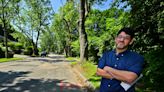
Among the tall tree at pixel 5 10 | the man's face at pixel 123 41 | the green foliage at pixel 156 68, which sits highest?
the tall tree at pixel 5 10

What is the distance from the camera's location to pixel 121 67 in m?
4.54

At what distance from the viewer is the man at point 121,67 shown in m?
4.45

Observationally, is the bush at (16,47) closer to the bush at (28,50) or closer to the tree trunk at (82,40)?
the bush at (28,50)

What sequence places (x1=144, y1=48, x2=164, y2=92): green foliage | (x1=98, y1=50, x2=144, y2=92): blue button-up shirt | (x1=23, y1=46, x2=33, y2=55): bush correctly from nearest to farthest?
(x1=98, y1=50, x2=144, y2=92): blue button-up shirt → (x1=144, y1=48, x2=164, y2=92): green foliage → (x1=23, y1=46, x2=33, y2=55): bush

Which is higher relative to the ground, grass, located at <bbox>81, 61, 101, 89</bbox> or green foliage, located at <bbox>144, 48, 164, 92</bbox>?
green foliage, located at <bbox>144, 48, 164, 92</bbox>

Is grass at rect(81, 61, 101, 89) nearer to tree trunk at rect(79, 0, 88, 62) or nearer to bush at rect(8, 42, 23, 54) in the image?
tree trunk at rect(79, 0, 88, 62)

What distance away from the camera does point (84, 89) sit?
13930mm

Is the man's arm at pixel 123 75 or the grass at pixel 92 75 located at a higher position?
the man's arm at pixel 123 75

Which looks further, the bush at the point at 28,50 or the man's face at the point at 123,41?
the bush at the point at 28,50

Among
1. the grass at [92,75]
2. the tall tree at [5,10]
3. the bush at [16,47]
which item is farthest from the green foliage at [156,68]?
the bush at [16,47]

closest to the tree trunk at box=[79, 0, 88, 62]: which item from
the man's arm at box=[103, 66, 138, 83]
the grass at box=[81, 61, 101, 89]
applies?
the grass at box=[81, 61, 101, 89]

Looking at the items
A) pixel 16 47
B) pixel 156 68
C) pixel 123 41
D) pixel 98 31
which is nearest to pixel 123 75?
pixel 123 41

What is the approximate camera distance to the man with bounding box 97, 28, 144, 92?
4.45 metres

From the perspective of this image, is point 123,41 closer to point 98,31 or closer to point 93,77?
point 93,77
